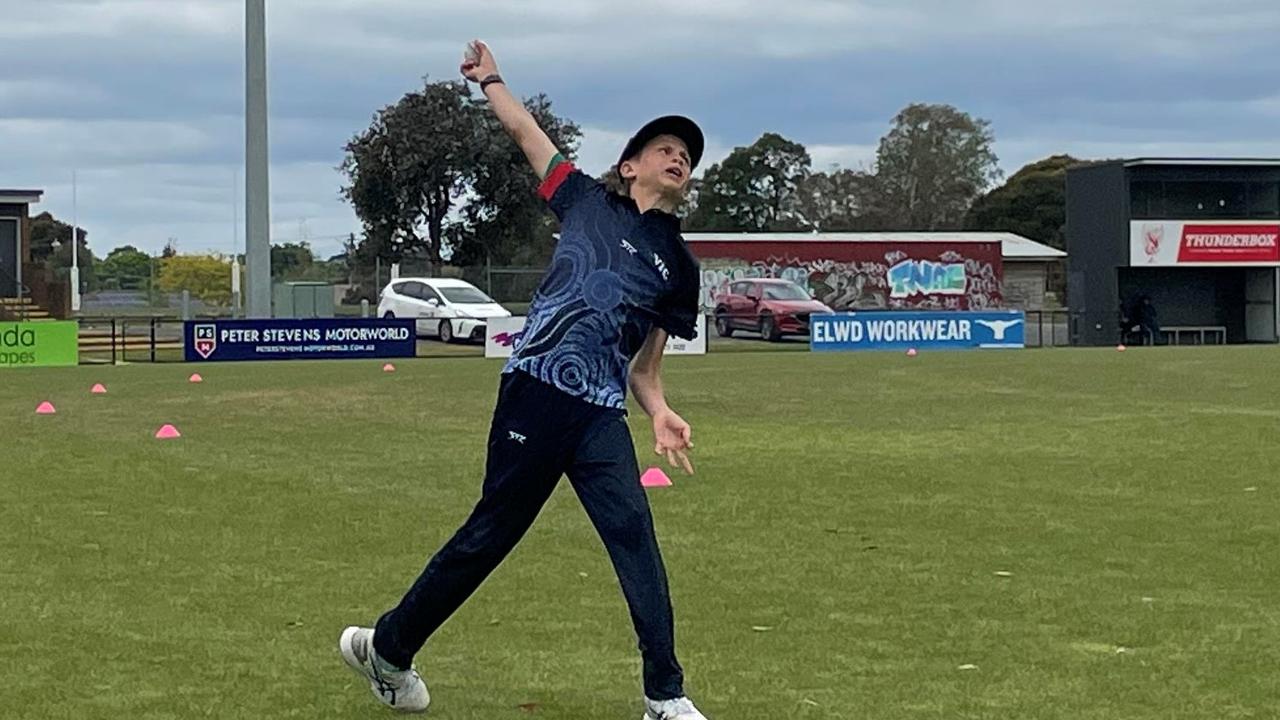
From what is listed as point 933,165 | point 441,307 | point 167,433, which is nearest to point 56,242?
point 933,165

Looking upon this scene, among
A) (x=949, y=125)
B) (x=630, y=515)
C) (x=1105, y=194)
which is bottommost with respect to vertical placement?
(x=630, y=515)

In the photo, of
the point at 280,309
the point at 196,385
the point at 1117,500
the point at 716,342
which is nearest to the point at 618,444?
the point at 1117,500

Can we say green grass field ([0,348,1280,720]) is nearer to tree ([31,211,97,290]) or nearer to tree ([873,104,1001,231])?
tree ([31,211,97,290])

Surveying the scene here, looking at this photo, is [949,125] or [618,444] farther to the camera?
[949,125]

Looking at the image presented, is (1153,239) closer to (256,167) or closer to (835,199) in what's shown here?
(256,167)

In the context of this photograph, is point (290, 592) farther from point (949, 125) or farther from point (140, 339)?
point (949, 125)

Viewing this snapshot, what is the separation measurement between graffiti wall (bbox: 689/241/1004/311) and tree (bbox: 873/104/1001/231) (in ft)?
160

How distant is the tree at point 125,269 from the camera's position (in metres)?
63.5

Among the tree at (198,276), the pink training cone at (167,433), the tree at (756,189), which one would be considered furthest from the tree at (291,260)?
the pink training cone at (167,433)

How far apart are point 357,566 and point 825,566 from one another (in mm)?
2393

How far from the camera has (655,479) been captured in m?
13.7

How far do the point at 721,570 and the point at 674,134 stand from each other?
407 centimetres

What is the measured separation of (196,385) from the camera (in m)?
27.4

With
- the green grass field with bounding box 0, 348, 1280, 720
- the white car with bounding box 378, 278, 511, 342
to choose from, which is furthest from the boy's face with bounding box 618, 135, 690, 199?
the white car with bounding box 378, 278, 511, 342
